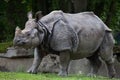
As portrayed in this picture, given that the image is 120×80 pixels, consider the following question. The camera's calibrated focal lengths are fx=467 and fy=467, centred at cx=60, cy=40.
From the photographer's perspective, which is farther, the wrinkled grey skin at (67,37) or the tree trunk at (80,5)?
the tree trunk at (80,5)

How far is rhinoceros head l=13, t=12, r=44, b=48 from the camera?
8.38 m

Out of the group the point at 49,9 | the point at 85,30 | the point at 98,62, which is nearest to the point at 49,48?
the point at 85,30

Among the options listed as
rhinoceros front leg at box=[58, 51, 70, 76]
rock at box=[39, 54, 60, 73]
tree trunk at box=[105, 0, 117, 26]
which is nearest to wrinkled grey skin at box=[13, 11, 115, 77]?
rhinoceros front leg at box=[58, 51, 70, 76]

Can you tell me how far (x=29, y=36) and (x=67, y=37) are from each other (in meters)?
0.80

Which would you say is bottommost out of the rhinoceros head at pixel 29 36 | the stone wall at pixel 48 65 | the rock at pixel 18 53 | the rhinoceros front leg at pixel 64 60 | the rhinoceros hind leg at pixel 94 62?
the stone wall at pixel 48 65

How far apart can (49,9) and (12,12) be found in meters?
1.41

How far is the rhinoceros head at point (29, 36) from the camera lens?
8375mm

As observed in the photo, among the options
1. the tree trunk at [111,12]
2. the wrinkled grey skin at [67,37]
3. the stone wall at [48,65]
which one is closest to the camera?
the wrinkled grey skin at [67,37]

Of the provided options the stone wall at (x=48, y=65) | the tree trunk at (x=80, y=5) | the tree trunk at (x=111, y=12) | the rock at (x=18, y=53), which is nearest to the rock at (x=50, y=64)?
the stone wall at (x=48, y=65)

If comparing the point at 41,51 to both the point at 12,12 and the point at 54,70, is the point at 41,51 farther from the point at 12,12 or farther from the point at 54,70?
the point at 12,12

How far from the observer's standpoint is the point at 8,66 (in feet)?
43.0

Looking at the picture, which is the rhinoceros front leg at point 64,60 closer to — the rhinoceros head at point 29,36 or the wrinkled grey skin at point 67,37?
the wrinkled grey skin at point 67,37

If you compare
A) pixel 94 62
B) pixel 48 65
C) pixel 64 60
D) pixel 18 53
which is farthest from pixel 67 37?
pixel 18 53

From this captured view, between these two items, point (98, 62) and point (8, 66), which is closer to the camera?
point (98, 62)
